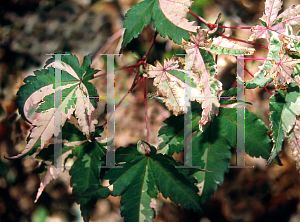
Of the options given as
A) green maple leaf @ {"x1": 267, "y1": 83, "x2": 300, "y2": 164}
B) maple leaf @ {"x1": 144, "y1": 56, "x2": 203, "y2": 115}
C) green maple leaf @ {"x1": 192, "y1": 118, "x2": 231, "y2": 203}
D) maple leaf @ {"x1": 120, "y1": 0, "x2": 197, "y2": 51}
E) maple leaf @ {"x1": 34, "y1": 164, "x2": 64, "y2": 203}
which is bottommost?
maple leaf @ {"x1": 34, "y1": 164, "x2": 64, "y2": 203}

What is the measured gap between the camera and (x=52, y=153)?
2.21ft

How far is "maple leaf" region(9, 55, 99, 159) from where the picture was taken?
0.55 meters

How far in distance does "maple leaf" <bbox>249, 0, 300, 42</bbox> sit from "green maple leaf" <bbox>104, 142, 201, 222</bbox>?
460mm

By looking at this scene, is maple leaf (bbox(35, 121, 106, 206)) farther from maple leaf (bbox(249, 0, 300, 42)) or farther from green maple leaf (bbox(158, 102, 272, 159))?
maple leaf (bbox(249, 0, 300, 42))

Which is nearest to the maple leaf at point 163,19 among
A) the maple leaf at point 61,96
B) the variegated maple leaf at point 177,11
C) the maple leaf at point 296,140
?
the variegated maple leaf at point 177,11

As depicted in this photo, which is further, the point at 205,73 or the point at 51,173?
the point at 51,173

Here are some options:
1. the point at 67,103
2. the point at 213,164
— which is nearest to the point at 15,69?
the point at 67,103

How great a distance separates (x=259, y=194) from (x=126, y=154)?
0.72m

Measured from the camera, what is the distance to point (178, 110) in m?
0.55

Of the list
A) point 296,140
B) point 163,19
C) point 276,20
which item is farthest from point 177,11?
point 296,140

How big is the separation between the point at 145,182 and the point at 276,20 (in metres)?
0.63

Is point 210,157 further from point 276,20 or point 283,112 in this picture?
point 276,20

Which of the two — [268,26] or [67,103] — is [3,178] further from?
[268,26]

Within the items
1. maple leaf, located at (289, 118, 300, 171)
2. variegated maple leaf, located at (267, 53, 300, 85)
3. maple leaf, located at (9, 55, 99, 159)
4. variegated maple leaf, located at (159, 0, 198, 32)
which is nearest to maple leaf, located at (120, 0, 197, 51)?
variegated maple leaf, located at (159, 0, 198, 32)
